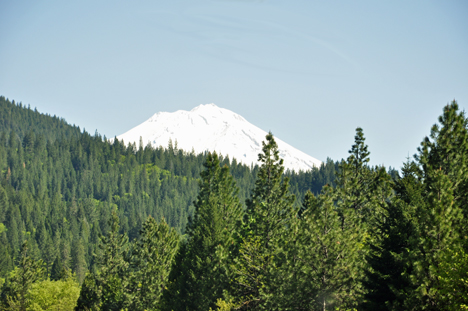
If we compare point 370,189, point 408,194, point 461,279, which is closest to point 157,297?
point 370,189

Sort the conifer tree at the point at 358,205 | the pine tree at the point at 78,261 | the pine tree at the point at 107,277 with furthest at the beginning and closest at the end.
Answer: the pine tree at the point at 78,261 → the pine tree at the point at 107,277 → the conifer tree at the point at 358,205

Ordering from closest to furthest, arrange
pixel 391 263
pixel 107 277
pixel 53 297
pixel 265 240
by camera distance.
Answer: pixel 391 263 → pixel 265 240 → pixel 107 277 → pixel 53 297

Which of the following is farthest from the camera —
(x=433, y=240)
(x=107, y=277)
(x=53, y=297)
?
(x=53, y=297)

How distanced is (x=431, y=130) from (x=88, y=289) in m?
45.6

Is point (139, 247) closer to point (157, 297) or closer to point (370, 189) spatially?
point (157, 297)

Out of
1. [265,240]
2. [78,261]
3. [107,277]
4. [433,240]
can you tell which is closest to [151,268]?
[107,277]

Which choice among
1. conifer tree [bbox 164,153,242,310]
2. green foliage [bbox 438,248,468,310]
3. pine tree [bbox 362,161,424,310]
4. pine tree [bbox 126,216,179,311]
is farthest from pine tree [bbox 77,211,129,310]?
Answer: green foliage [bbox 438,248,468,310]

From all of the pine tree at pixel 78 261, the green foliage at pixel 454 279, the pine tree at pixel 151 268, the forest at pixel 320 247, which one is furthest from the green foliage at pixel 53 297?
the pine tree at pixel 78 261

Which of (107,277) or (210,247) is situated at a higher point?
(210,247)

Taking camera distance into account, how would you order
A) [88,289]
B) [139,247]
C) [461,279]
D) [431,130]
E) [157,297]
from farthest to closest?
[88,289] < [139,247] < [157,297] < [431,130] < [461,279]

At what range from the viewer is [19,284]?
7525 cm

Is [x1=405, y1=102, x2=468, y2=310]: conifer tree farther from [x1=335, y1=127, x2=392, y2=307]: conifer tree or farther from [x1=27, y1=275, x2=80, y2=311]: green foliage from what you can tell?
[x1=27, y1=275, x2=80, y2=311]: green foliage

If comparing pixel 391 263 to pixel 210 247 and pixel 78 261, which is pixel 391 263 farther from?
pixel 78 261

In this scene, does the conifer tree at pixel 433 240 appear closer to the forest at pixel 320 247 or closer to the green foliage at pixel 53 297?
the forest at pixel 320 247
